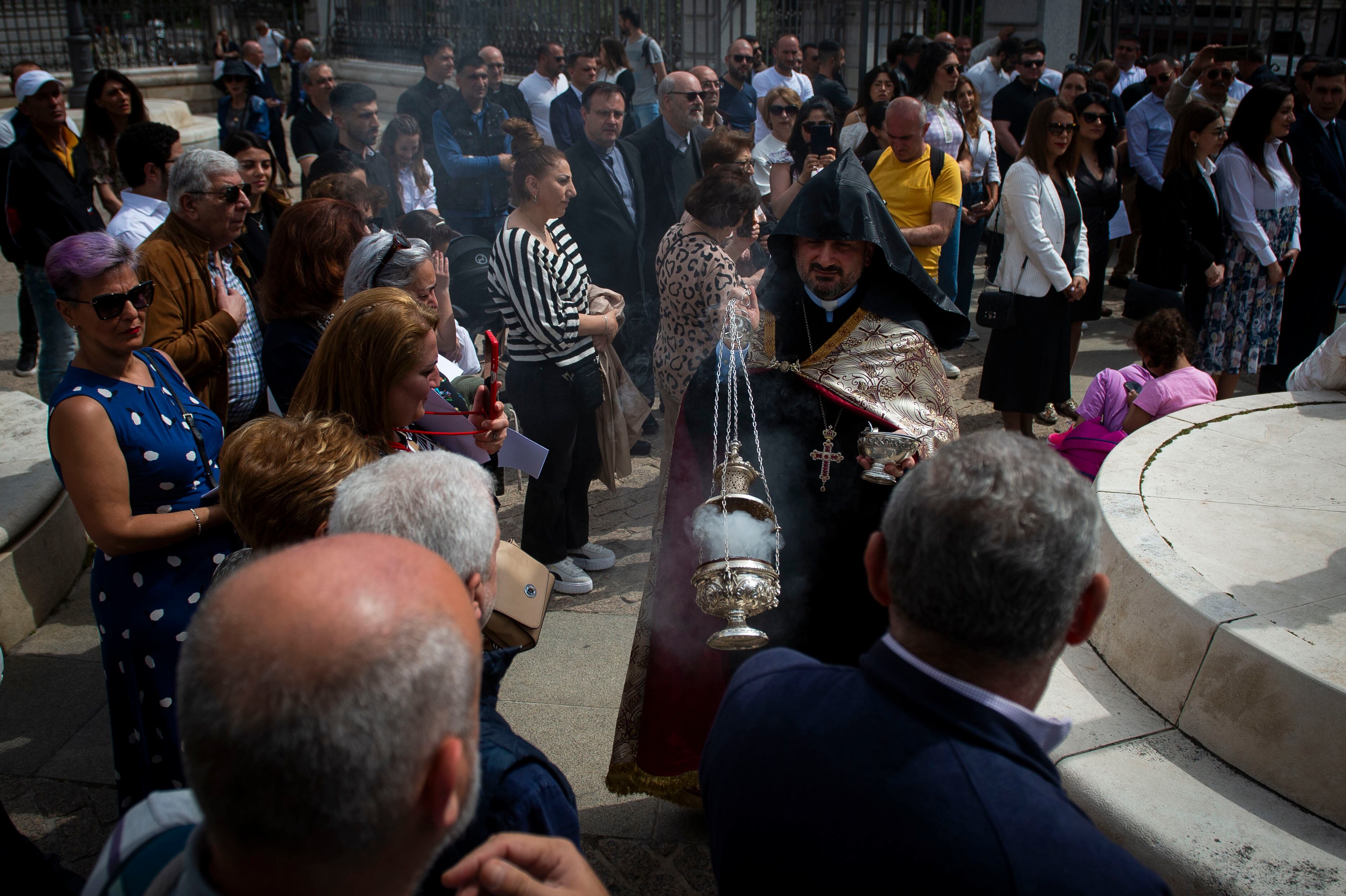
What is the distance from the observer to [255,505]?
1.97 meters

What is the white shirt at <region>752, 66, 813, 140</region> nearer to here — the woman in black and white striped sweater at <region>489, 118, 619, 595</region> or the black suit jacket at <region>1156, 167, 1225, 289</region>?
the black suit jacket at <region>1156, 167, 1225, 289</region>

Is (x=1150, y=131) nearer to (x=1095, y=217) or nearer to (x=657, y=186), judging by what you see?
(x=1095, y=217)

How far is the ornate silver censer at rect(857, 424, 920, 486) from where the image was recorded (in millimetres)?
2635

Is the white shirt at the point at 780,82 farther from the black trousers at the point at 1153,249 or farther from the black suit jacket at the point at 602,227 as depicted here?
the black suit jacket at the point at 602,227

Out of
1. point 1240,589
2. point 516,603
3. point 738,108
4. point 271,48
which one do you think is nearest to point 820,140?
point 738,108

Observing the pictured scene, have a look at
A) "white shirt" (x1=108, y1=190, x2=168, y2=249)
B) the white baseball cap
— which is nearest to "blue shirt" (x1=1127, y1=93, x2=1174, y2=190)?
"white shirt" (x1=108, y1=190, x2=168, y2=249)

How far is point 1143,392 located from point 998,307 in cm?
124

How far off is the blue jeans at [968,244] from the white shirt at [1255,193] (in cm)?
193

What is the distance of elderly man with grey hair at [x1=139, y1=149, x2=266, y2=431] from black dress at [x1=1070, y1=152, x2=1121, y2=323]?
525 centimetres

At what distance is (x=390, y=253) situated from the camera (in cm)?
334

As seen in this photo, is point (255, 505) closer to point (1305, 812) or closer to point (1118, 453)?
point (1305, 812)

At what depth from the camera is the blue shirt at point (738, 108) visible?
32.0 feet

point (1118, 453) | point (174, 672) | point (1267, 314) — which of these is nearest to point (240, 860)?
point (174, 672)

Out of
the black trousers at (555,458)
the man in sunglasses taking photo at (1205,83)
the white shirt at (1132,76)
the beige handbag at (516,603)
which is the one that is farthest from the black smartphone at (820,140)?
the white shirt at (1132,76)
